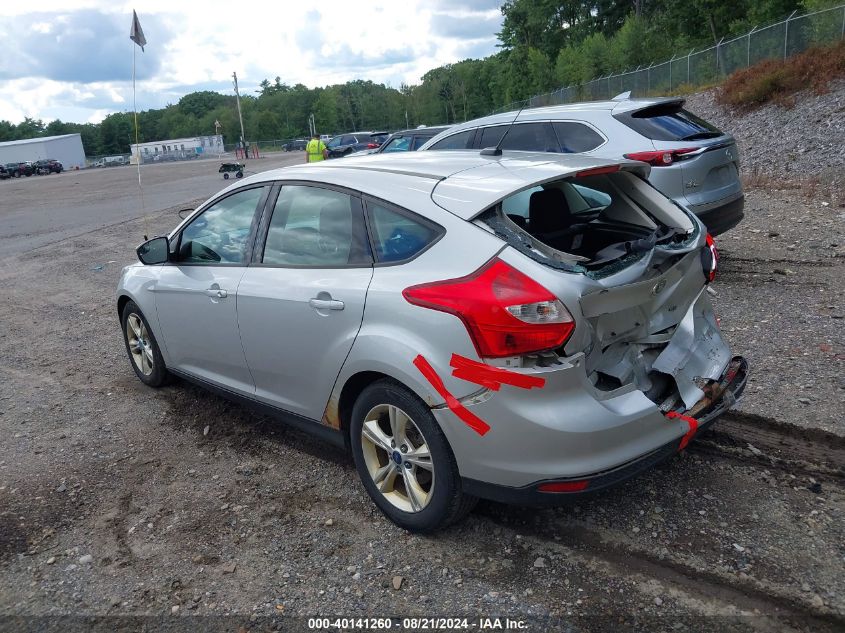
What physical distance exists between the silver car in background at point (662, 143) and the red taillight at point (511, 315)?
4.09m

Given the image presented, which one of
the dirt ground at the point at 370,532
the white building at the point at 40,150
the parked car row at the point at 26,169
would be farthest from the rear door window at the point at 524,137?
the white building at the point at 40,150

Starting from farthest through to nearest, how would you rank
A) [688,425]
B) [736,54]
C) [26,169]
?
[26,169]
[736,54]
[688,425]

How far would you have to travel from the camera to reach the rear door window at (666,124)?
280 inches

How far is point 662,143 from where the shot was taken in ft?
22.9

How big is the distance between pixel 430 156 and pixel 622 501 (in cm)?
221

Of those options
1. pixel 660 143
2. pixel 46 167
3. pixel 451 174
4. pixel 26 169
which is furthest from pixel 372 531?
pixel 46 167

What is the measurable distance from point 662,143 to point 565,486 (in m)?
5.02

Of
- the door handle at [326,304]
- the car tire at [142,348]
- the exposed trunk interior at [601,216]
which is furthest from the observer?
the car tire at [142,348]

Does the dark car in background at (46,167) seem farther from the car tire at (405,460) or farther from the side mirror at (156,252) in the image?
the car tire at (405,460)

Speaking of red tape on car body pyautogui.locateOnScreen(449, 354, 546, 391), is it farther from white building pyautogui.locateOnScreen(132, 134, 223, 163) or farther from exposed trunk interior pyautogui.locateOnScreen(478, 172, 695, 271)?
white building pyautogui.locateOnScreen(132, 134, 223, 163)

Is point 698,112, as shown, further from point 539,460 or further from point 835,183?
point 539,460

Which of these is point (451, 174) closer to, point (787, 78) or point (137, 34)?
point (137, 34)

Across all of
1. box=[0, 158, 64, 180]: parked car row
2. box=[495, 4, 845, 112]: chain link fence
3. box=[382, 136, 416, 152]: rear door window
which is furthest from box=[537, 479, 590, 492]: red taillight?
box=[0, 158, 64, 180]: parked car row

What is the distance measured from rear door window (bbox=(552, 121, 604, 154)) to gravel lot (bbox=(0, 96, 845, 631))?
2.72m
